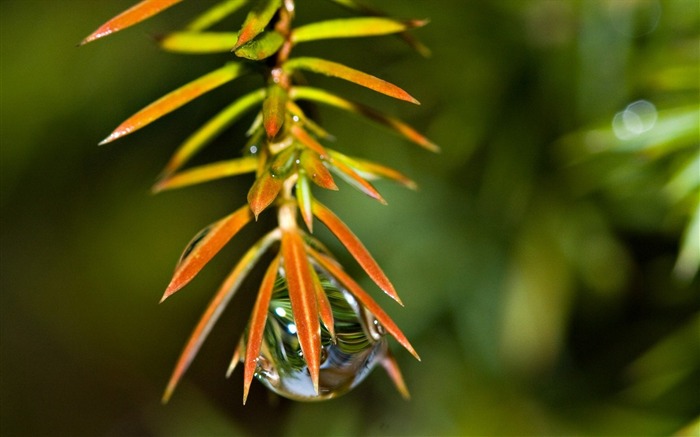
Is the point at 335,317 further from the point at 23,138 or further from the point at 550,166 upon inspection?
the point at 23,138

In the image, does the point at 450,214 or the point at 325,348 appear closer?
the point at 325,348

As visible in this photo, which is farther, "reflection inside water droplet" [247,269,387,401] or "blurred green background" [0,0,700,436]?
"blurred green background" [0,0,700,436]

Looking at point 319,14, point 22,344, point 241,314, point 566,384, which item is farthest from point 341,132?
point 22,344

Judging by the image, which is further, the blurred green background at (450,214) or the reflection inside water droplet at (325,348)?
the blurred green background at (450,214)

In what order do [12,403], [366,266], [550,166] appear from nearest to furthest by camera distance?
[366,266], [550,166], [12,403]
